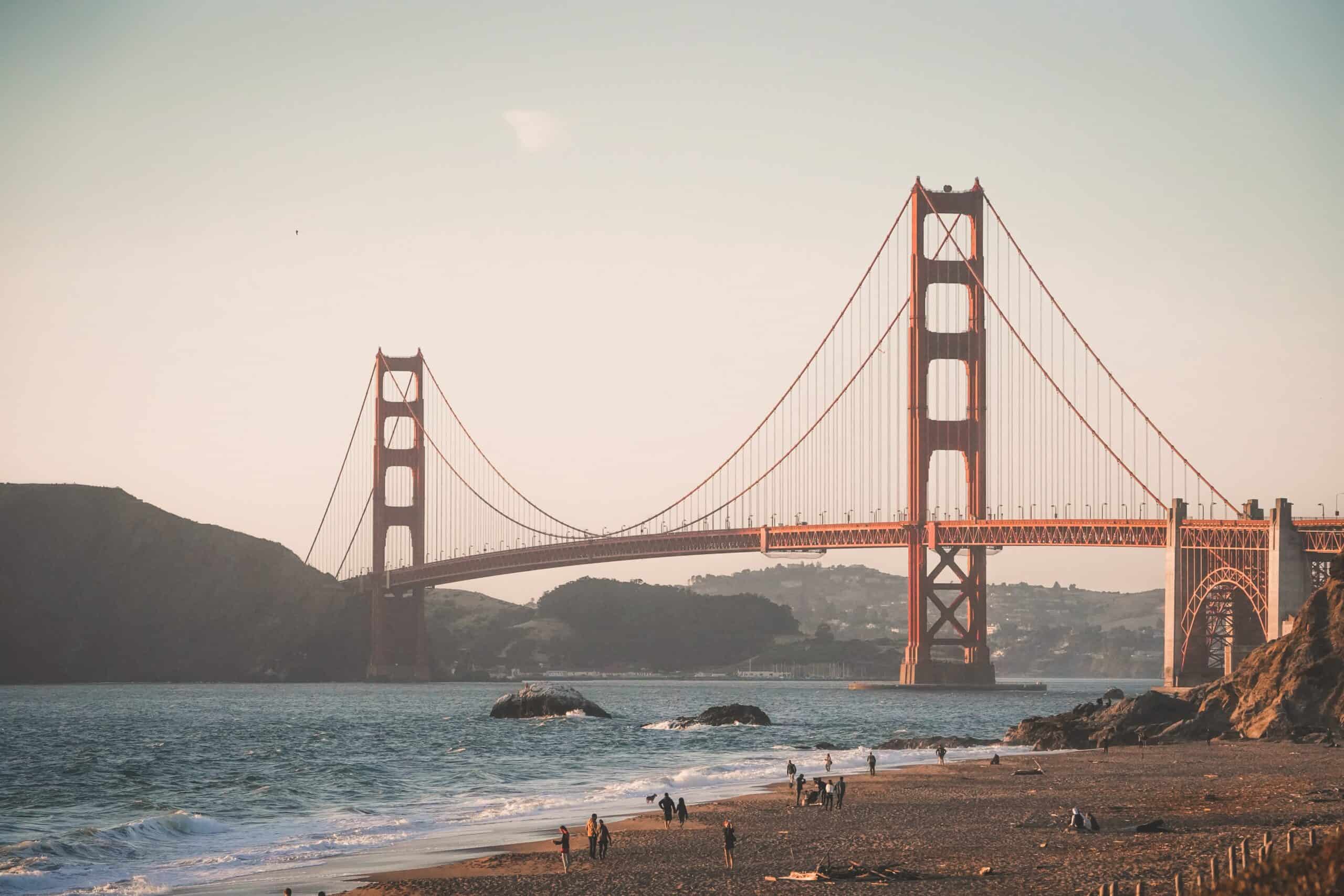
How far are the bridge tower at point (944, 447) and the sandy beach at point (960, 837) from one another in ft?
233

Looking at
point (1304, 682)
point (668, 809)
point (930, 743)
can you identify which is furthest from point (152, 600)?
point (668, 809)

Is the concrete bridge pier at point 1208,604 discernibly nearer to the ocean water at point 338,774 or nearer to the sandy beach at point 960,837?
the ocean water at point 338,774

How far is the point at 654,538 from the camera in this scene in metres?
127

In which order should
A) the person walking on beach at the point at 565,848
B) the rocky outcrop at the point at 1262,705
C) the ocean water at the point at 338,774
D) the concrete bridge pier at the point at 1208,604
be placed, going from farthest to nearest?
the concrete bridge pier at the point at 1208,604 < the rocky outcrop at the point at 1262,705 < the ocean water at the point at 338,774 < the person walking on beach at the point at 565,848

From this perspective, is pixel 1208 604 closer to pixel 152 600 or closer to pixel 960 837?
pixel 960 837

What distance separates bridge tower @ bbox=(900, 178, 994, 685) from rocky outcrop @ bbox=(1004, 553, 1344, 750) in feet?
162

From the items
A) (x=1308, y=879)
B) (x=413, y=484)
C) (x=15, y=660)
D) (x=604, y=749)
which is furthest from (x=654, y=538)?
(x=1308, y=879)

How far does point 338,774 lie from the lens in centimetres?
5588

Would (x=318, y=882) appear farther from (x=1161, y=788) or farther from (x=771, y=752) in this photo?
(x=771, y=752)

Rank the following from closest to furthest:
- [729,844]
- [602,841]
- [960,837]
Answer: [729,844], [602,841], [960,837]

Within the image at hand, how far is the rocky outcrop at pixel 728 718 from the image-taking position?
3342 inches

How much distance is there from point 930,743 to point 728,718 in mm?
23075

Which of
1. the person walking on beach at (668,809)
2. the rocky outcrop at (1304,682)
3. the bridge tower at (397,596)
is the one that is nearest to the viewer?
the person walking on beach at (668,809)

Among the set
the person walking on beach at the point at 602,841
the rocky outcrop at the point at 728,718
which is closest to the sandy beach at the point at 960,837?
the person walking on beach at the point at 602,841
